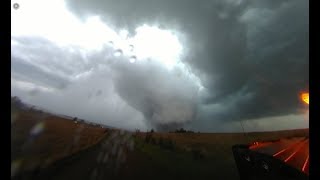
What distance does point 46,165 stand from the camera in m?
41.9

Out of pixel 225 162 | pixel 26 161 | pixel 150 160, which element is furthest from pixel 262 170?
pixel 225 162

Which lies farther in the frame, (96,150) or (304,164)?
(96,150)

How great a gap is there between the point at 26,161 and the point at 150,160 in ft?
72.9

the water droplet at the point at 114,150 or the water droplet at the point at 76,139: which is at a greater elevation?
the water droplet at the point at 76,139

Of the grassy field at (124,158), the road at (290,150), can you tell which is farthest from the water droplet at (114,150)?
the road at (290,150)

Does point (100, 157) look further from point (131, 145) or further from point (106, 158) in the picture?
point (131, 145)

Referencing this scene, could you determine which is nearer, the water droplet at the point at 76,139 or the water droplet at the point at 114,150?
the water droplet at the point at 114,150

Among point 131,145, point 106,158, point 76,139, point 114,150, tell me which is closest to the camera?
point 106,158

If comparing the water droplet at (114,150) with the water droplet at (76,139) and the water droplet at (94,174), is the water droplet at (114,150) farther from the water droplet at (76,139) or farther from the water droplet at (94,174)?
the water droplet at (94,174)

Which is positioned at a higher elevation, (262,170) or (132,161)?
(262,170)

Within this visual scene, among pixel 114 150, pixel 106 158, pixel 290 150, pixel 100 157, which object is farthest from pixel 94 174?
pixel 290 150

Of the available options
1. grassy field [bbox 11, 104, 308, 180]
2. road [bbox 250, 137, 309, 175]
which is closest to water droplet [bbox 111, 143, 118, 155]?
grassy field [bbox 11, 104, 308, 180]

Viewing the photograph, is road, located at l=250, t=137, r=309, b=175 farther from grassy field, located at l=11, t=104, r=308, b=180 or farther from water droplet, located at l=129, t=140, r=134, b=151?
water droplet, located at l=129, t=140, r=134, b=151
